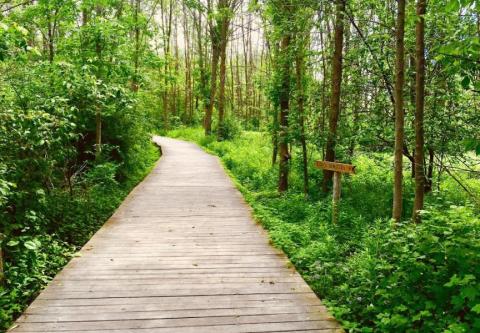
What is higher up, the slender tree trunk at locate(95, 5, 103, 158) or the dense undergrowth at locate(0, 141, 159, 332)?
the slender tree trunk at locate(95, 5, 103, 158)

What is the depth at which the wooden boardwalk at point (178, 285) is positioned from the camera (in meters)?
3.89

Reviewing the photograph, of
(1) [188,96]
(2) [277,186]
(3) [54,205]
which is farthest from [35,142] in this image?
(1) [188,96]

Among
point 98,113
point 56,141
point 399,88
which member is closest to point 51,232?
point 56,141

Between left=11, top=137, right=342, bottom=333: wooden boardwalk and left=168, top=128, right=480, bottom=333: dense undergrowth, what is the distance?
0.34 metres

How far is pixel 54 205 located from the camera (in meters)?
7.22

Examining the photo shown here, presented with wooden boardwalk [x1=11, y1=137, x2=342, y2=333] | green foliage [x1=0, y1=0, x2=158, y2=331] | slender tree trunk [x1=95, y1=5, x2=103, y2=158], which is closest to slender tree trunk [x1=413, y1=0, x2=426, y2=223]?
wooden boardwalk [x1=11, y1=137, x2=342, y2=333]

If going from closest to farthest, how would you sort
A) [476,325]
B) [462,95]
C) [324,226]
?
[476,325] < [324,226] < [462,95]

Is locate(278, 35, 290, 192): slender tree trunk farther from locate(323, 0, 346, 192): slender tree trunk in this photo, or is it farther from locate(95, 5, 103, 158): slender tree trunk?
locate(95, 5, 103, 158): slender tree trunk

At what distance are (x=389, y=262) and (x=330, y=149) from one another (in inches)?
211

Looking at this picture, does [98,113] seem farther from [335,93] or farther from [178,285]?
[178,285]

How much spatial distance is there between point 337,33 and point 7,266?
7670 mm

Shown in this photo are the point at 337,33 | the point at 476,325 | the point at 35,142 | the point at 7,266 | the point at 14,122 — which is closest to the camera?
the point at 476,325

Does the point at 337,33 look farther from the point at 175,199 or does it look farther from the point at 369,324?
the point at 369,324

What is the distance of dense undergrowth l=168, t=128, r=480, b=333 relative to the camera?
3453mm
